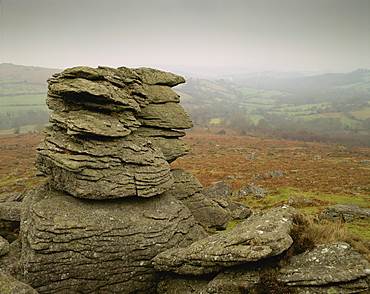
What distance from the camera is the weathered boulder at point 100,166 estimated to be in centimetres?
1448

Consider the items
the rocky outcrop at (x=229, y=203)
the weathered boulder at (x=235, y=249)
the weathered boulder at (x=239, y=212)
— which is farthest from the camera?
the weathered boulder at (x=239, y=212)

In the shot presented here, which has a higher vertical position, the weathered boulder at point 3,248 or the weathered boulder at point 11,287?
the weathered boulder at point 11,287

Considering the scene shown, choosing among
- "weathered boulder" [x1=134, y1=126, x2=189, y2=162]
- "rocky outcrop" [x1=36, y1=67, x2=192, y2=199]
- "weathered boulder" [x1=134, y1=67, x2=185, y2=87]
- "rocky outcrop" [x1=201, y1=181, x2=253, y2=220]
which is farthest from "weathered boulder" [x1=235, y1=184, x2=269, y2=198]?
"weathered boulder" [x1=134, y1=67, x2=185, y2=87]

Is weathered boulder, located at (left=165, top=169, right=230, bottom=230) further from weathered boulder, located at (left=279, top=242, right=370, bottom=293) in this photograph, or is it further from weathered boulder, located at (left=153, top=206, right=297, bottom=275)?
weathered boulder, located at (left=279, top=242, right=370, bottom=293)

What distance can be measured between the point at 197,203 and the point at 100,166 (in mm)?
10046

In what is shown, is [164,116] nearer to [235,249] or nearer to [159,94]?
[159,94]

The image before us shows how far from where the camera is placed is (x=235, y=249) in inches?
402

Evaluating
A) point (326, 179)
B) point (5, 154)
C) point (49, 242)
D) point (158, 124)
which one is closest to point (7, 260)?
point (49, 242)

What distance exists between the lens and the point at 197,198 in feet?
69.4

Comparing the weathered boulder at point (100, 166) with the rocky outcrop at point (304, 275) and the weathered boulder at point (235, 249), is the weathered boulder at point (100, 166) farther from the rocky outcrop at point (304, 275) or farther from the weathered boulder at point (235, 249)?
the rocky outcrop at point (304, 275)

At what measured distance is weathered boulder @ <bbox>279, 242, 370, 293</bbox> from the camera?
852cm

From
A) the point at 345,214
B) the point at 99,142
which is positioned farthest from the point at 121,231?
A: the point at 345,214

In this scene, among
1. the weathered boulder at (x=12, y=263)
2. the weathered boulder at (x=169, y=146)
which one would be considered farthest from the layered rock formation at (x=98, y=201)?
the weathered boulder at (x=169, y=146)

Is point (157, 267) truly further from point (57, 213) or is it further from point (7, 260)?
point (7, 260)
